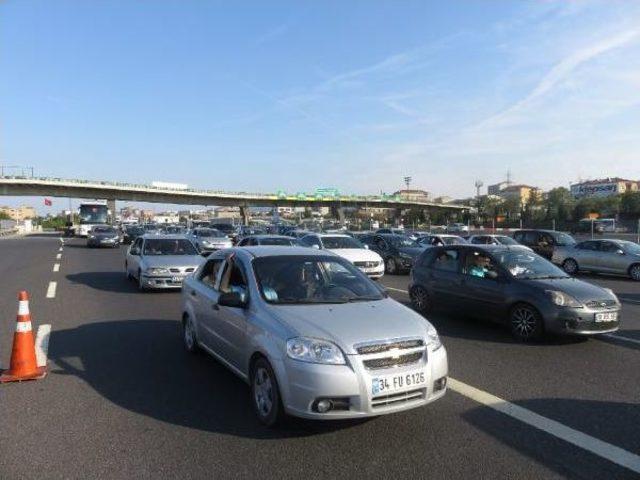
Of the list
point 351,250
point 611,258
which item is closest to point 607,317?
point 351,250

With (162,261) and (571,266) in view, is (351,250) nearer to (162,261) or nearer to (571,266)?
(162,261)

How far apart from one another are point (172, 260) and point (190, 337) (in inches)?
286

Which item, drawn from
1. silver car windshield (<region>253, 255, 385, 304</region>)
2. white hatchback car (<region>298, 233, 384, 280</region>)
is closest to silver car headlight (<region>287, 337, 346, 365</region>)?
silver car windshield (<region>253, 255, 385, 304</region>)

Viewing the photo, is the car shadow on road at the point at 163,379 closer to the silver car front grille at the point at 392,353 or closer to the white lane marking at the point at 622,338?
the silver car front grille at the point at 392,353

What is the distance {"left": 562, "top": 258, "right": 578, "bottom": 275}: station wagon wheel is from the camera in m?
20.7

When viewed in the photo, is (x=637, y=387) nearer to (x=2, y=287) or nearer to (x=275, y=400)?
(x=275, y=400)

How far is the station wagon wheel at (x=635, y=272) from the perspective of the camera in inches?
726

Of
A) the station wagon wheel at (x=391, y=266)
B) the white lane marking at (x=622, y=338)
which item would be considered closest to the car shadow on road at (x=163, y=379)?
the white lane marking at (x=622, y=338)

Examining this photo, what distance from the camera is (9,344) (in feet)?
25.4

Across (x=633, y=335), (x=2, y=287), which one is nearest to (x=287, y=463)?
(x=633, y=335)

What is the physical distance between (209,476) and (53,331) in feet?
19.9

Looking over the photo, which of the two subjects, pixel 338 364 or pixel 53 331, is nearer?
pixel 338 364

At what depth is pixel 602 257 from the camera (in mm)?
19672

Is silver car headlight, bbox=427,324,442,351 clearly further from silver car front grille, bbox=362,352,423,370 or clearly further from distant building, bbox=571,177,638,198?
distant building, bbox=571,177,638,198
